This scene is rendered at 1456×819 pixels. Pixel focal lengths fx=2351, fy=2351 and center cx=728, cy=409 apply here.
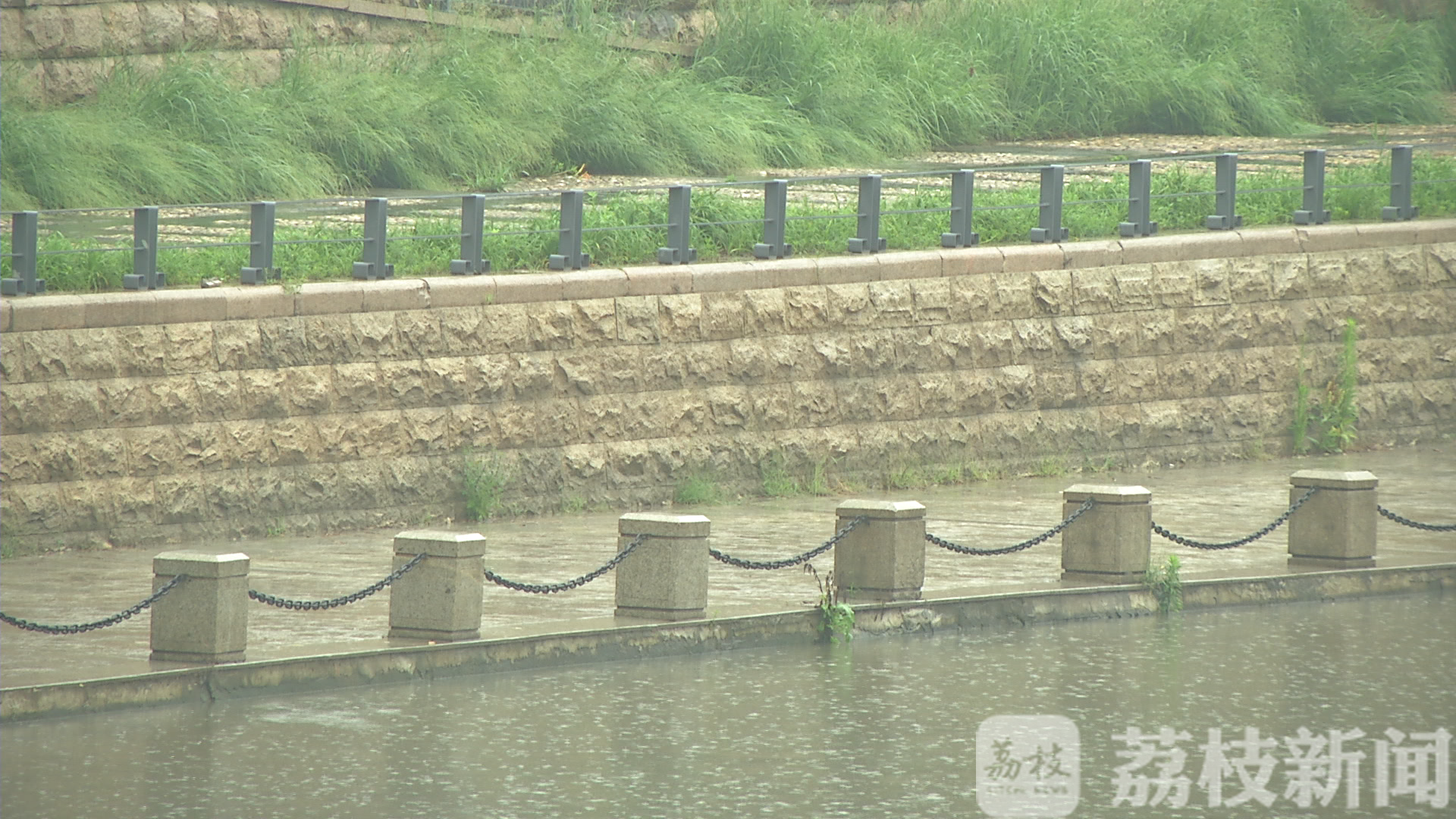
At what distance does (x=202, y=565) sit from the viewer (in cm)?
1151

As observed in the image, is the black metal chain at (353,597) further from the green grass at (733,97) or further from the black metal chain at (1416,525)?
the green grass at (733,97)

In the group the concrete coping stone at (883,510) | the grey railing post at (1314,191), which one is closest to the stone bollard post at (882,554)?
the concrete coping stone at (883,510)

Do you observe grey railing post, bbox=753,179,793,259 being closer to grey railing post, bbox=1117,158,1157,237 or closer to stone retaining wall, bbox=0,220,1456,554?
stone retaining wall, bbox=0,220,1456,554

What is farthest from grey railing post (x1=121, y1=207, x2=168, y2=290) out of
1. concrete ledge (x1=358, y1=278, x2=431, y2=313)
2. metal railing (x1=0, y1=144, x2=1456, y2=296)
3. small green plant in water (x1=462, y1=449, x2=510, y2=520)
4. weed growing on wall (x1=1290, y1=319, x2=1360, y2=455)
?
weed growing on wall (x1=1290, y1=319, x2=1360, y2=455)

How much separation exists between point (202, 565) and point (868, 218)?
8930mm

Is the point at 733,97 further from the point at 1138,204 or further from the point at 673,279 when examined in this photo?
the point at 673,279

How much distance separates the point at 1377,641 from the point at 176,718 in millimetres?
6671

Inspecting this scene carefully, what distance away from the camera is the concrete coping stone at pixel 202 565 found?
37.7 feet

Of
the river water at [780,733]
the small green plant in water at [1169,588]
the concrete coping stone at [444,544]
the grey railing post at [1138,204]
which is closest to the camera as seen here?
the river water at [780,733]

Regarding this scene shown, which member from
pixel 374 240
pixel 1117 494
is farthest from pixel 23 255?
pixel 1117 494

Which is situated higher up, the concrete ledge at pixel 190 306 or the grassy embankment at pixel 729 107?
the grassy embankment at pixel 729 107

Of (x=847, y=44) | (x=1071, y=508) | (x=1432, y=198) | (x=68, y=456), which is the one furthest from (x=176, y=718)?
(x=847, y=44)

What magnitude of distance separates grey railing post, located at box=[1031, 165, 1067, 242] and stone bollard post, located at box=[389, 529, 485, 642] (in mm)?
9093

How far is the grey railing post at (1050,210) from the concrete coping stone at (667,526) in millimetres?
8026
